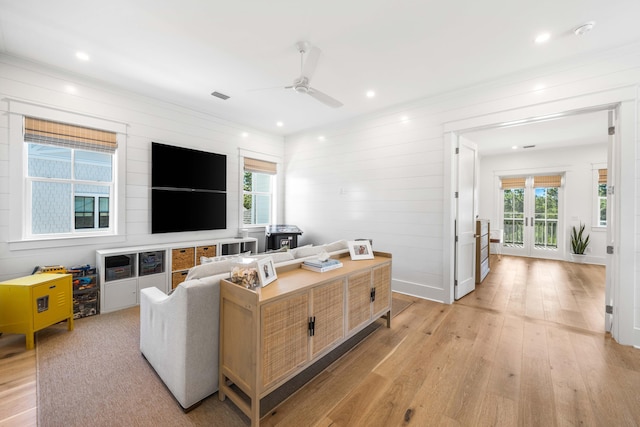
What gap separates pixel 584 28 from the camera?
2.37 m

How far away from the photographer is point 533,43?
2.63 meters

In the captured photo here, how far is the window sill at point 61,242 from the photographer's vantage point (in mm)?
2971

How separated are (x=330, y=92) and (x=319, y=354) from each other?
338 centimetres

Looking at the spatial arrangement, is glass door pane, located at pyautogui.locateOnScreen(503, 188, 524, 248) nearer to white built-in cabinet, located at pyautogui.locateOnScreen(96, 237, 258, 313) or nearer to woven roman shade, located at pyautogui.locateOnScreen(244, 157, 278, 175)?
woven roman shade, located at pyautogui.locateOnScreen(244, 157, 278, 175)

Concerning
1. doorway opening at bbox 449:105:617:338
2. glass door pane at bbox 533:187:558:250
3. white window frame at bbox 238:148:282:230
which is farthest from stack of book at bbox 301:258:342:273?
glass door pane at bbox 533:187:558:250

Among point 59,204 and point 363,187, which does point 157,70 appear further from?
point 363,187

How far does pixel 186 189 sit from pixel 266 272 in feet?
10.2

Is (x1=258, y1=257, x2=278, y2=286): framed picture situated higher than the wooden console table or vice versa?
(x1=258, y1=257, x2=278, y2=286): framed picture

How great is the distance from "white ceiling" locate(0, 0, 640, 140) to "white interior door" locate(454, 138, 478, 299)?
1108 mm

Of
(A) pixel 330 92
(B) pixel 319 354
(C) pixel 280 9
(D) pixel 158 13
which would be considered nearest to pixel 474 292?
(B) pixel 319 354

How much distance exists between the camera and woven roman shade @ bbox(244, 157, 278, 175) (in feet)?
17.2

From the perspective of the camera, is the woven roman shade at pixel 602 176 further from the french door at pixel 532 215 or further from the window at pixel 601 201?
the french door at pixel 532 215

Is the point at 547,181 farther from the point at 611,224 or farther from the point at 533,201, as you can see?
the point at 611,224

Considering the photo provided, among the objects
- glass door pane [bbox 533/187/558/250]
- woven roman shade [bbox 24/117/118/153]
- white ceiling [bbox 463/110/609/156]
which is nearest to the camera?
woven roman shade [bbox 24/117/118/153]
